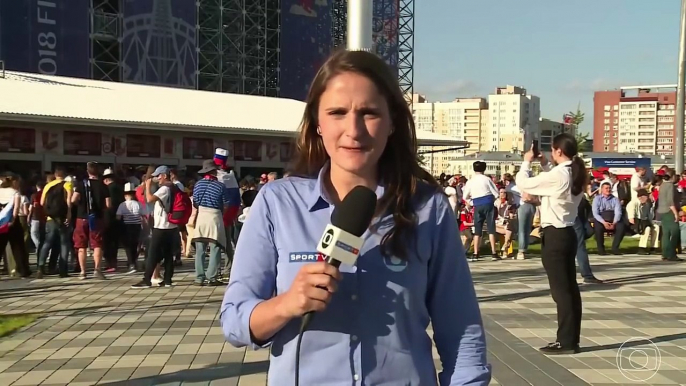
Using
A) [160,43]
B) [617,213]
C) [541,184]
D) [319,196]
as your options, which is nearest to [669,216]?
[617,213]

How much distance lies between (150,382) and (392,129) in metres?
4.78

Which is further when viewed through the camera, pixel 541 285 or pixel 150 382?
pixel 541 285

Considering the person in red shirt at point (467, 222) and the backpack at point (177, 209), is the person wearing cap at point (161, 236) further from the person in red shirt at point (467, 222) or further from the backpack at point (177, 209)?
the person in red shirt at point (467, 222)

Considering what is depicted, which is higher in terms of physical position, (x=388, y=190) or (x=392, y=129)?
(x=392, y=129)

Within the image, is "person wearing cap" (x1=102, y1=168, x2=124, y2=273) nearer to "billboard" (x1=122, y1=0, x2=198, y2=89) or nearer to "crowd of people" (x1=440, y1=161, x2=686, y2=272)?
"crowd of people" (x1=440, y1=161, x2=686, y2=272)

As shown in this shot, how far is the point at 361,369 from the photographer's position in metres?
2.05

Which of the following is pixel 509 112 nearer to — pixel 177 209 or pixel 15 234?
pixel 15 234

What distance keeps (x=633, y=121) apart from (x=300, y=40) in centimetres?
14476

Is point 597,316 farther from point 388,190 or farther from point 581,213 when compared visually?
point 388,190

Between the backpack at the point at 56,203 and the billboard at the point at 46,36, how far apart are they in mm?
21158

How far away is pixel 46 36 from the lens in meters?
33.4

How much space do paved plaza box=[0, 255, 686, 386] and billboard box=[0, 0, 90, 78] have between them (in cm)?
2185

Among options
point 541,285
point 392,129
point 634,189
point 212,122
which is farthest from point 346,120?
point 212,122

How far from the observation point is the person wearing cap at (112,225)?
14.6m
